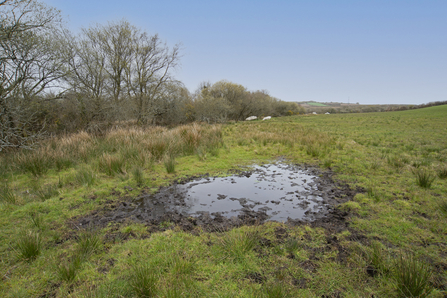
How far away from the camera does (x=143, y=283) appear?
2041mm

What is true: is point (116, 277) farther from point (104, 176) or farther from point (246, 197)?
point (104, 176)

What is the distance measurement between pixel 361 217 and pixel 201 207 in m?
2.79

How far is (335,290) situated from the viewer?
210 centimetres

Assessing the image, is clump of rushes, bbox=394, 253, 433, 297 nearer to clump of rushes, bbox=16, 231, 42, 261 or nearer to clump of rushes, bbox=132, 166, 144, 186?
clump of rushes, bbox=16, 231, 42, 261

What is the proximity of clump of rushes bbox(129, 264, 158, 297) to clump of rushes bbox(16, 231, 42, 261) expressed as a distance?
4.84 ft

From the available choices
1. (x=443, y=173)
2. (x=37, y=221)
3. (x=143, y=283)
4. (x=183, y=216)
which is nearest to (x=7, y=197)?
(x=37, y=221)

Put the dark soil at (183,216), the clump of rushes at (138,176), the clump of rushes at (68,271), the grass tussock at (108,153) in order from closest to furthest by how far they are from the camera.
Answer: the clump of rushes at (68,271) → the dark soil at (183,216) → the clump of rushes at (138,176) → the grass tussock at (108,153)

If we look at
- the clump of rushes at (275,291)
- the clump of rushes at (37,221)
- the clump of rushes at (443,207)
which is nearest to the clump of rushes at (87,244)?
the clump of rushes at (37,221)

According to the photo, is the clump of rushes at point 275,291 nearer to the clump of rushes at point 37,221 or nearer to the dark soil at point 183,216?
the dark soil at point 183,216

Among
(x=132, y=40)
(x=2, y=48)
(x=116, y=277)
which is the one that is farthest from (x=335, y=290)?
(x=132, y=40)

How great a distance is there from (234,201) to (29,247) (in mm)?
3179

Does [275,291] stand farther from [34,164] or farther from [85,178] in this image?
[34,164]

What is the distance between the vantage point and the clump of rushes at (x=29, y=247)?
8.55 ft

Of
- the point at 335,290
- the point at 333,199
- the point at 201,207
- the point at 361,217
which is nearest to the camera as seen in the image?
the point at 335,290
